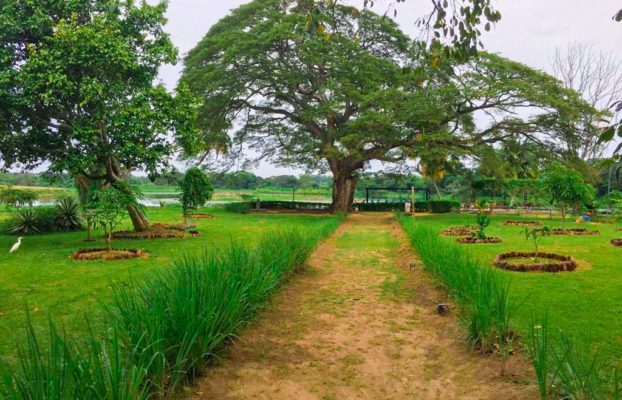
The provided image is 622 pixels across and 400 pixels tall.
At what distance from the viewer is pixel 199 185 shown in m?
14.0

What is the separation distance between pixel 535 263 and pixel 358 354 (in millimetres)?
4450

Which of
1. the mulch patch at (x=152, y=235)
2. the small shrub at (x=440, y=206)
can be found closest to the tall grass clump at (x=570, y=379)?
the mulch patch at (x=152, y=235)

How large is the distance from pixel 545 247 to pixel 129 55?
9.66 metres

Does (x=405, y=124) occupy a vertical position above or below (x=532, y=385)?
above

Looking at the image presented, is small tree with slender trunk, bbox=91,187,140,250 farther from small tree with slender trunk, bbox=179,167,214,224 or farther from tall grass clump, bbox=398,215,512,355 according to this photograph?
tall grass clump, bbox=398,215,512,355

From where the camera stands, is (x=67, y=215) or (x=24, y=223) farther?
(x=67, y=215)

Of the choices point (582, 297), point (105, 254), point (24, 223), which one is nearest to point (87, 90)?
point (105, 254)

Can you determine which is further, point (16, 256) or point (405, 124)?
point (405, 124)

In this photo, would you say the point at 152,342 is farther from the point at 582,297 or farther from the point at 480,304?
the point at 582,297

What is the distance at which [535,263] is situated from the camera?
7098mm

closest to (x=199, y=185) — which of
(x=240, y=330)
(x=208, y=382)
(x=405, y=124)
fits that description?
(x=405, y=124)

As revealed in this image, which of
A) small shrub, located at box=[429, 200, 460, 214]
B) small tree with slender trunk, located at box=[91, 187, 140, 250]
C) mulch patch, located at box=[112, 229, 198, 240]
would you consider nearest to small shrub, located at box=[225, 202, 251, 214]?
small shrub, located at box=[429, 200, 460, 214]

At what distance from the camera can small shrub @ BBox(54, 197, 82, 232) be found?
1349 centimetres

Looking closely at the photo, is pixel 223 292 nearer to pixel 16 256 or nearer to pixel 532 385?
pixel 532 385
